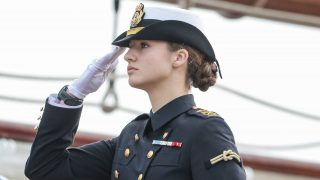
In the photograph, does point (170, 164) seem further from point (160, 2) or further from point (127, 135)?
point (160, 2)

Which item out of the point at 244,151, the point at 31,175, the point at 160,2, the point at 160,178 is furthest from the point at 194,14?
the point at 244,151

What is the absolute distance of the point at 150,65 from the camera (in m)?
1.80

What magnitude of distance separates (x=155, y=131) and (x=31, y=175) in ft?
1.00

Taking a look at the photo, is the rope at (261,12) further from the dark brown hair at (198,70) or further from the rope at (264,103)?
the dark brown hair at (198,70)

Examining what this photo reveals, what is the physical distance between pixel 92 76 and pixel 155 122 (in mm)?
195

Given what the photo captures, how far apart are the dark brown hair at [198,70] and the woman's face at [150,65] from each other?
0.09 ft

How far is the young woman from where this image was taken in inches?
67.7

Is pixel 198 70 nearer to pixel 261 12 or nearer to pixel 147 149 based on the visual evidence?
pixel 147 149

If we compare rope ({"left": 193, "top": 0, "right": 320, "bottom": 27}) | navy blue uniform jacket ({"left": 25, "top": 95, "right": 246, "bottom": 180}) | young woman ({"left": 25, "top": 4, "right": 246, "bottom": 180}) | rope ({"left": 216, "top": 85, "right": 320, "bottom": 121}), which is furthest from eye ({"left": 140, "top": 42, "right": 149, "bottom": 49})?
rope ({"left": 216, "top": 85, "right": 320, "bottom": 121})

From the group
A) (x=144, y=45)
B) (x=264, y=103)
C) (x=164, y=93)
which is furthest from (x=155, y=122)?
(x=264, y=103)

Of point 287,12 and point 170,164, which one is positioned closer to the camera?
point 170,164

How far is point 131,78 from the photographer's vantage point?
71.3 inches

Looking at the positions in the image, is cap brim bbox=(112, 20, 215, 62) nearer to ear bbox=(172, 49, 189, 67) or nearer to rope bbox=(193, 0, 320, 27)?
ear bbox=(172, 49, 189, 67)

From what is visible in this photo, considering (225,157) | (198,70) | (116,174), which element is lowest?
(116,174)
